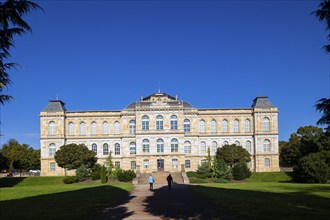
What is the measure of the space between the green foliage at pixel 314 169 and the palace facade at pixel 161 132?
1022 inches

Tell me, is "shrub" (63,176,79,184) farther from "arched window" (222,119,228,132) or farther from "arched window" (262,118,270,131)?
"arched window" (262,118,270,131)

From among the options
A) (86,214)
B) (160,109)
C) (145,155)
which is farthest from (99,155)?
(86,214)

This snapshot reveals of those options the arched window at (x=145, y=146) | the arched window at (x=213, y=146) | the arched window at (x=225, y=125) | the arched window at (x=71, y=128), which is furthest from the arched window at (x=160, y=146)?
the arched window at (x=71, y=128)

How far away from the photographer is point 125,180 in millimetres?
61094

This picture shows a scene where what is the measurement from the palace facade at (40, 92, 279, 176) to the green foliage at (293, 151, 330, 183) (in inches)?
1022

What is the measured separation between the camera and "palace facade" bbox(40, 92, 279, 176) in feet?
247

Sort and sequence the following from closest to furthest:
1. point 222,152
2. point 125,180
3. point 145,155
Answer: point 125,180 → point 222,152 → point 145,155

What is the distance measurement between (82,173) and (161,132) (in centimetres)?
1858

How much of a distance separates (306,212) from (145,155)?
57.2m

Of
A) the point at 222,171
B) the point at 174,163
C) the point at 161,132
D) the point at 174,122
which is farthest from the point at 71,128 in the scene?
the point at 222,171

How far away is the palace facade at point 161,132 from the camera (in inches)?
2965

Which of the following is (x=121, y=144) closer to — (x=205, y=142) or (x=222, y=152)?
(x=205, y=142)

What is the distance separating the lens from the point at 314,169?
4956 cm

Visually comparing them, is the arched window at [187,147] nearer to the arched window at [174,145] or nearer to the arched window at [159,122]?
the arched window at [174,145]
